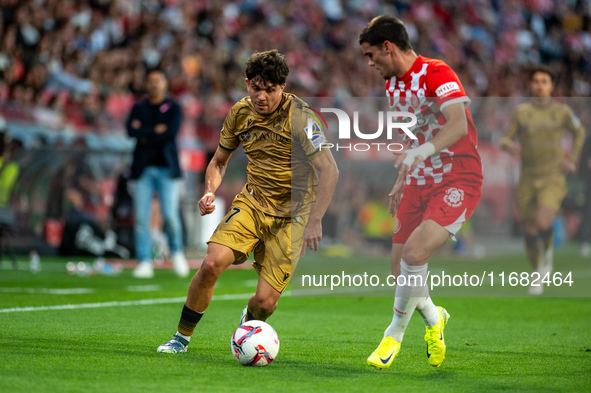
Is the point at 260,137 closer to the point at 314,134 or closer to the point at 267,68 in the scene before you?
the point at 314,134

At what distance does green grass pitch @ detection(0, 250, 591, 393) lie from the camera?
415 centimetres

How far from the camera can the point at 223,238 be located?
4.96 metres

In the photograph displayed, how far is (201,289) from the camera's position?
494cm

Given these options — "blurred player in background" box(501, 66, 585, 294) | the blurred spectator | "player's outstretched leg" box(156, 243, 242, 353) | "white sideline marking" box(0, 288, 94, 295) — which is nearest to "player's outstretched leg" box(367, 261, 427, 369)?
"player's outstretched leg" box(156, 243, 242, 353)

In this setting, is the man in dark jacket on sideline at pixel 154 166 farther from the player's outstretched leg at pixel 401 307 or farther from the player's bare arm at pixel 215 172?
the player's outstretched leg at pixel 401 307

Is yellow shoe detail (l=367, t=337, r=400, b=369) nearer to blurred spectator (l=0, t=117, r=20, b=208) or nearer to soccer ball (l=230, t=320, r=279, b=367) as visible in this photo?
soccer ball (l=230, t=320, r=279, b=367)

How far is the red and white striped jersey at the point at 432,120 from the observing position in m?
4.91

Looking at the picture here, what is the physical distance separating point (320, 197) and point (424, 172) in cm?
73

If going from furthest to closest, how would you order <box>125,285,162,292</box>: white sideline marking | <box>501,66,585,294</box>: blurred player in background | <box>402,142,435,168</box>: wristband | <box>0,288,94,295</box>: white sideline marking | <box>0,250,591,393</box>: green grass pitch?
<box>501,66,585,294</box>: blurred player in background < <box>125,285,162,292</box>: white sideline marking < <box>0,288,94,295</box>: white sideline marking < <box>402,142,435,168</box>: wristband < <box>0,250,591,393</box>: green grass pitch

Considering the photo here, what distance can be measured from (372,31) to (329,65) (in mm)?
17617

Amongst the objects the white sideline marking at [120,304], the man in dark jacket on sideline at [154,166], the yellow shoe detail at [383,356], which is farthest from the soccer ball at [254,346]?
the man in dark jacket on sideline at [154,166]

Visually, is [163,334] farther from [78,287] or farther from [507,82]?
[507,82]

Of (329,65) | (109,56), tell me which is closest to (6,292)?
(109,56)

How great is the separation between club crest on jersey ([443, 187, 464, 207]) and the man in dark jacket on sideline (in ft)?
19.1
